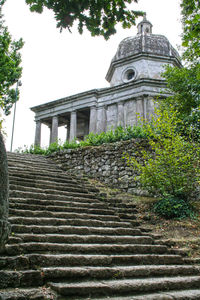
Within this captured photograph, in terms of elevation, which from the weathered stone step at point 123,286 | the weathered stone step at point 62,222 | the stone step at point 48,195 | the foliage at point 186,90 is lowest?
the weathered stone step at point 123,286

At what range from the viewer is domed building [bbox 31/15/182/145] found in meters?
20.5

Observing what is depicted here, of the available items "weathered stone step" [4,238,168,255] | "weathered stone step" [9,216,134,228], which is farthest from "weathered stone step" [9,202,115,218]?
"weathered stone step" [4,238,168,255]

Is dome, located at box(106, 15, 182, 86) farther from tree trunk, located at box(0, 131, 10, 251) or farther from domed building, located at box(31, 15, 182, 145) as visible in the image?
tree trunk, located at box(0, 131, 10, 251)

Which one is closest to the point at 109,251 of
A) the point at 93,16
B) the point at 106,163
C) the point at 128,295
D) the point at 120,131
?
the point at 128,295

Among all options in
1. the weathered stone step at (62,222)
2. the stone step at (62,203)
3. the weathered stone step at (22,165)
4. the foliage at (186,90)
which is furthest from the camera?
the foliage at (186,90)

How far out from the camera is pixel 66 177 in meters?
9.14

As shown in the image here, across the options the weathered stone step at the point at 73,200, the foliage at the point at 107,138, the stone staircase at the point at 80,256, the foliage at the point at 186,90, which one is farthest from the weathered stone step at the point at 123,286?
the foliage at the point at 186,90

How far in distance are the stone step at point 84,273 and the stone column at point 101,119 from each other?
17282 millimetres

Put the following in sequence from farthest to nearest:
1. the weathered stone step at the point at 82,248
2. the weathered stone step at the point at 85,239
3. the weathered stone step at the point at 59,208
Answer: the weathered stone step at the point at 59,208, the weathered stone step at the point at 85,239, the weathered stone step at the point at 82,248

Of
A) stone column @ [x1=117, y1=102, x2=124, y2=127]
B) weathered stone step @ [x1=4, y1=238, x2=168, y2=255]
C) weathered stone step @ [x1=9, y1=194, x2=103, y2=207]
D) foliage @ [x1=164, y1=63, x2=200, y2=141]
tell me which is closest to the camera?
weathered stone step @ [x1=4, y1=238, x2=168, y2=255]

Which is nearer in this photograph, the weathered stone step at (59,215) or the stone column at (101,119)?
the weathered stone step at (59,215)

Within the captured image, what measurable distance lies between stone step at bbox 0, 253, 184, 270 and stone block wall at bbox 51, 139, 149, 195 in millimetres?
4791

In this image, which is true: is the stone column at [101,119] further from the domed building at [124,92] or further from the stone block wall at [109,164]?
the stone block wall at [109,164]

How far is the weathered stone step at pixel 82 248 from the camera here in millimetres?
3845
